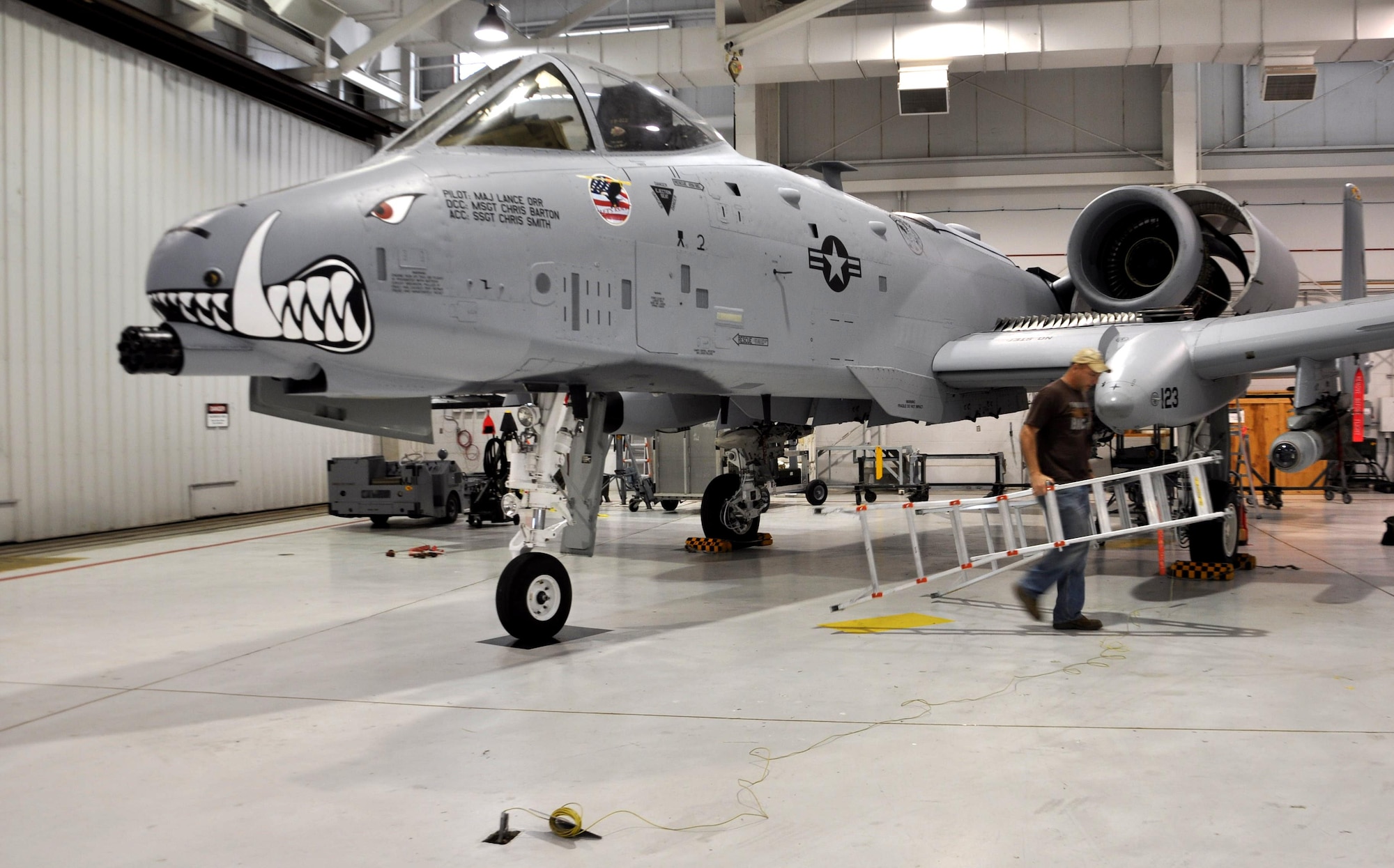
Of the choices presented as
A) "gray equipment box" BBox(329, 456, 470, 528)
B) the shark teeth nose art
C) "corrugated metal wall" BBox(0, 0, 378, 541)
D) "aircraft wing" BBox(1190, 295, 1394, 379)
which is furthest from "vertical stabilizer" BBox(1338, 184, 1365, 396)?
"corrugated metal wall" BBox(0, 0, 378, 541)

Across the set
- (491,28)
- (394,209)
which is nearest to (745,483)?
(394,209)

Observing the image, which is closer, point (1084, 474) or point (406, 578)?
point (1084, 474)

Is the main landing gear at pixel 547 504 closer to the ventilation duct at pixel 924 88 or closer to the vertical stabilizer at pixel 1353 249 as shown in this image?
the vertical stabilizer at pixel 1353 249

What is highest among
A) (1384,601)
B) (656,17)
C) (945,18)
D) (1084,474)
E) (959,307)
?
(656,17)

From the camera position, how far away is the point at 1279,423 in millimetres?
19078

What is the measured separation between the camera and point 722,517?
10.5 metres

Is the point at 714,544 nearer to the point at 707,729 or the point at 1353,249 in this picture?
the point at 707,729

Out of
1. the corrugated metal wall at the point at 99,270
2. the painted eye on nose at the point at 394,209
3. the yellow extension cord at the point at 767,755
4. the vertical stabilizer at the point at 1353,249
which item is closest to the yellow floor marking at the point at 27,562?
the corrugated metal wall at the point at 99,270

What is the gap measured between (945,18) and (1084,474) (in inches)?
472

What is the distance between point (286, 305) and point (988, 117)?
19.9 meters

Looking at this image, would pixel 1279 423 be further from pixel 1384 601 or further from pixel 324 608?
pixel 324 608

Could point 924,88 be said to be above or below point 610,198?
above

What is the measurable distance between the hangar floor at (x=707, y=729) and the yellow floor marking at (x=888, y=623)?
0.43 ft

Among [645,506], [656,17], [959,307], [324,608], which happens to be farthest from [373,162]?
[656,17]
